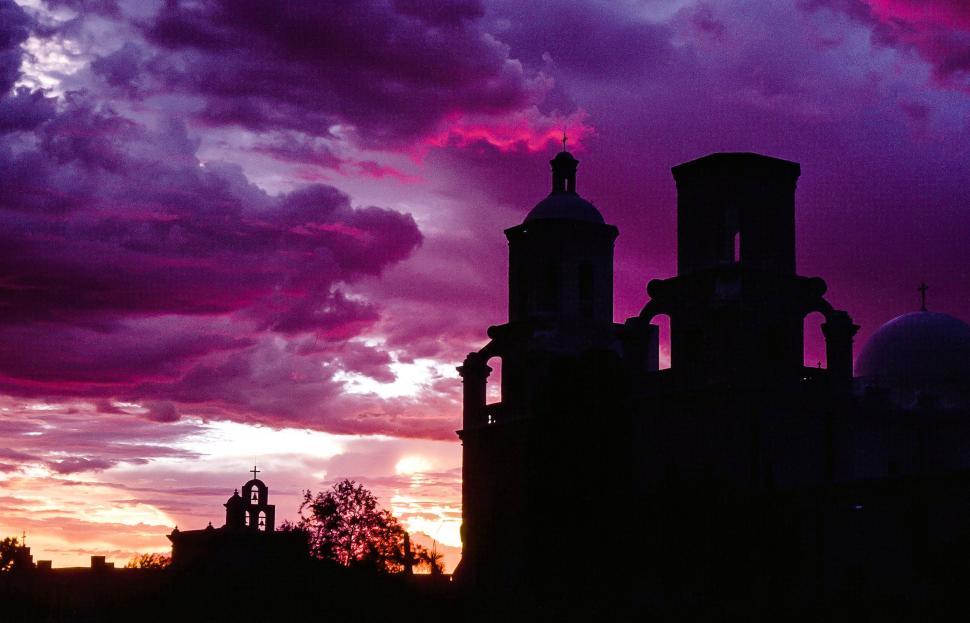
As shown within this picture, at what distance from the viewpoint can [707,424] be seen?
51250 millimetres

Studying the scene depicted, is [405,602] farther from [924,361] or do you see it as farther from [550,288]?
[924,361]

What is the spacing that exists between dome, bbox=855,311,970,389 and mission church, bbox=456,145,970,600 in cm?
7

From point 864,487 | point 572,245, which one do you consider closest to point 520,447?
point 572,245

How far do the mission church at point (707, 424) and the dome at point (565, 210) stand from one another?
9cm

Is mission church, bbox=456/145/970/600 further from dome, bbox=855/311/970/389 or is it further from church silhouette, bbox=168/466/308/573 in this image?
church silhouette, bbox=168/466/308/573

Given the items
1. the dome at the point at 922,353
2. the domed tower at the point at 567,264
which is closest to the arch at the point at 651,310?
the domed tower at the point at 567,264

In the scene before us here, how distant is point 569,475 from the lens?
4881cm

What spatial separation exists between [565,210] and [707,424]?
13004 mm

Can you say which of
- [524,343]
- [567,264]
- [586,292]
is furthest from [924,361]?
[524,343]

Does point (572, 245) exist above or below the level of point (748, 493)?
above

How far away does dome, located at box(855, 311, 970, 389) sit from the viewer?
60031 millimetres

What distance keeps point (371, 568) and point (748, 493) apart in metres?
15.2

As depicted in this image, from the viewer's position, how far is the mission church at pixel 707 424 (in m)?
46.0

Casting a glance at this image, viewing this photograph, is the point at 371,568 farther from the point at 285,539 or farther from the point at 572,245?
the point at 285,539
